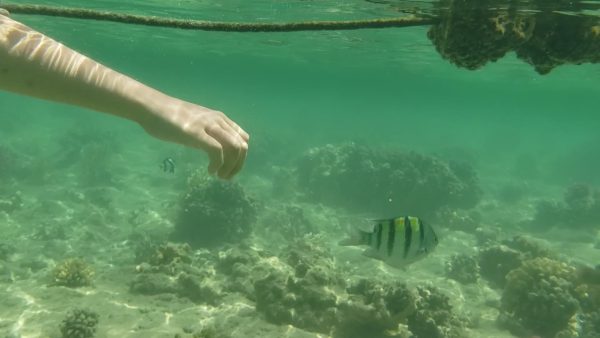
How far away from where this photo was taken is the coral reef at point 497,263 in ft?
41.3

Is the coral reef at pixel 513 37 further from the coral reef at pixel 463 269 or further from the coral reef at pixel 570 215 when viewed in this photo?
the coral reef at pixel 570 215

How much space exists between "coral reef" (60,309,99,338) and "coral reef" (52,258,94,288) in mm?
2050

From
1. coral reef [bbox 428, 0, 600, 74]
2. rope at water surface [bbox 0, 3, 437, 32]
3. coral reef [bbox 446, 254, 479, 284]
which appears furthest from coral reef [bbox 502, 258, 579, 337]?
rope at water surface [bbox 0, 3, 437, 32]

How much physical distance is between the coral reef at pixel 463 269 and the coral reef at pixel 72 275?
9.96 meters

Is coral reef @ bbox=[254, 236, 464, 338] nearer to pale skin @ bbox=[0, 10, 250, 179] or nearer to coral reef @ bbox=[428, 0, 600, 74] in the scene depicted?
coral reef @ bbox=[428, 0, 600, 74]

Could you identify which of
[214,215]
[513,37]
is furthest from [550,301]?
[214,215]

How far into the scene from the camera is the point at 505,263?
12766mm

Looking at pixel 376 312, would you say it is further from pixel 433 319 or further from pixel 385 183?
pixel 385 183

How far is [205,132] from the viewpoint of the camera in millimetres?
1979

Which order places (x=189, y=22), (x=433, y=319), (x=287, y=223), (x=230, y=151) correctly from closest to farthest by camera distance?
(x=230, y=151)
(x=189, y=22)
(x=433, y=319)
(x=287, y=223)

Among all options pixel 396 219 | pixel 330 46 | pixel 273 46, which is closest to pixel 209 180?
pixel 396 219

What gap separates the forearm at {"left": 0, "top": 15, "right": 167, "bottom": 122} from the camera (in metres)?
1.96

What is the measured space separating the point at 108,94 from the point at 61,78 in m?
0.22

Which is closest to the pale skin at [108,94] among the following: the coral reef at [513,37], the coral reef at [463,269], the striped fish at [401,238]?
the coral reef at [513,37]
